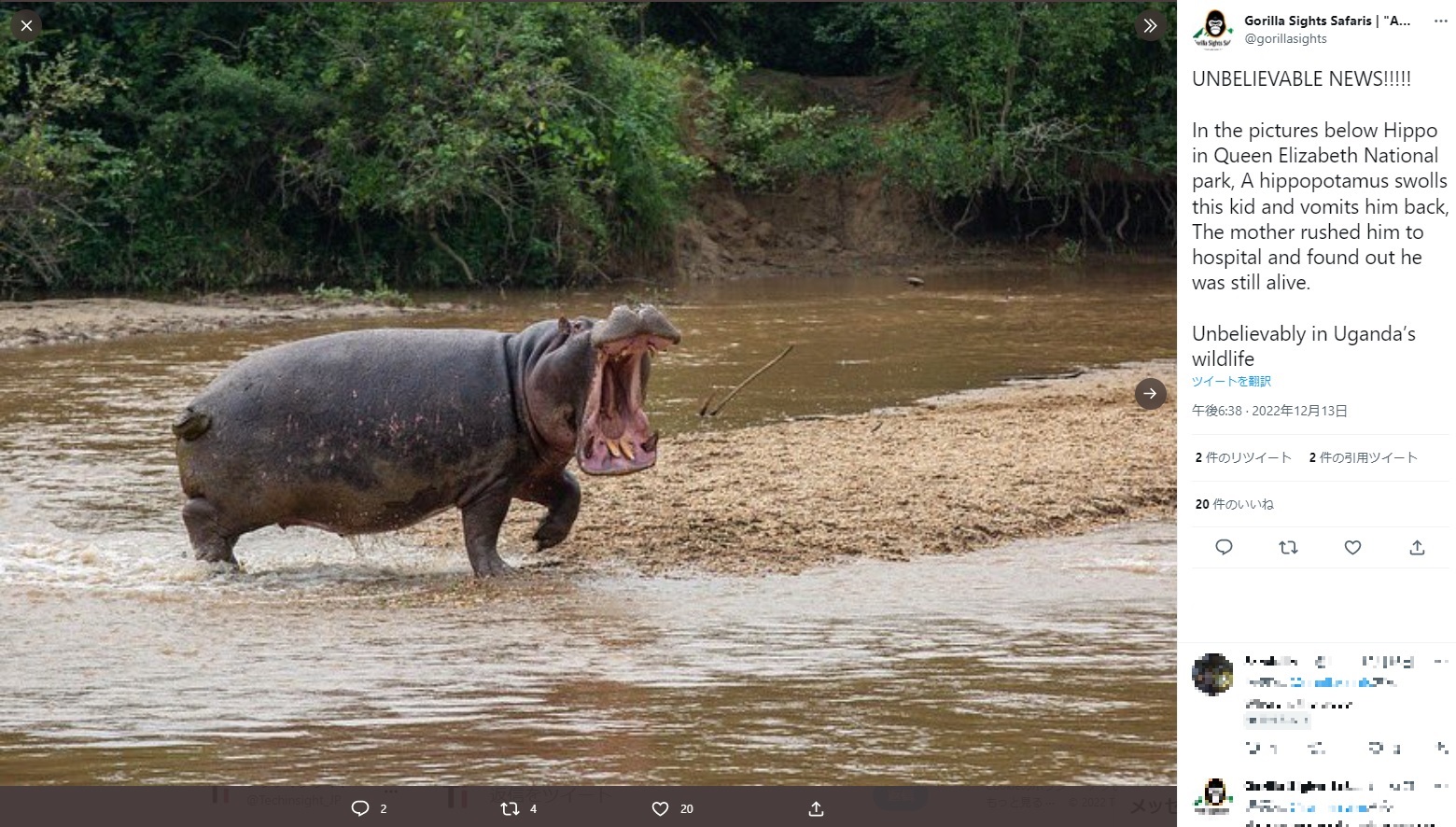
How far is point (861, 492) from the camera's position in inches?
401

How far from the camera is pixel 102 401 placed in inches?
560

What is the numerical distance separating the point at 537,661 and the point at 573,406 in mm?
1538

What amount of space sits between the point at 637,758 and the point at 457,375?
11.0 ft

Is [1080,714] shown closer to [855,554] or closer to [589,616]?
[589,616]

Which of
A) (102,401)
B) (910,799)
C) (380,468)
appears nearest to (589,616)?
(380,468)

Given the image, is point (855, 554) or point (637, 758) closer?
point (637, 758)

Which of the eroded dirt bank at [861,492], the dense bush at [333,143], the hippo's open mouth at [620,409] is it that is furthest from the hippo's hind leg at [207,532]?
the dense bush at [333,143]
